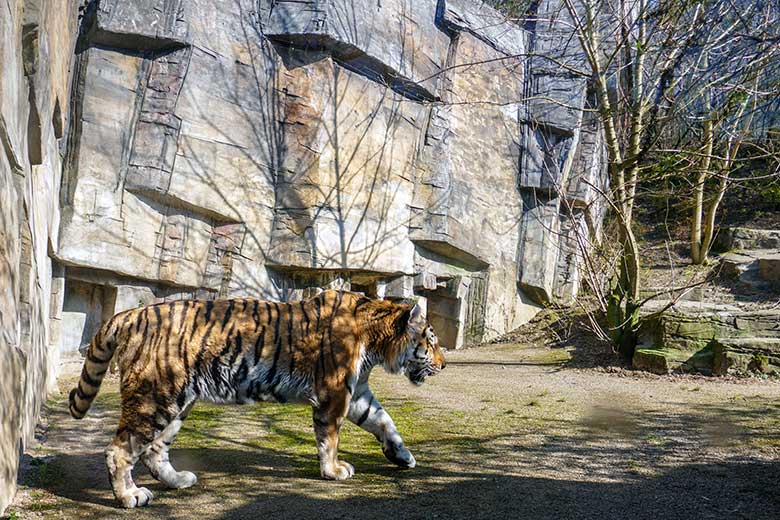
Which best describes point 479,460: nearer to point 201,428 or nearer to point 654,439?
point 654,439

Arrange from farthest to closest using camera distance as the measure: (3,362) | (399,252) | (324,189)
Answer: (399,252) → (324,189) → (3,362)

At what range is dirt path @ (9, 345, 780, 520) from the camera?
4379 mm

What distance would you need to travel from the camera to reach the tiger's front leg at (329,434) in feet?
16.2

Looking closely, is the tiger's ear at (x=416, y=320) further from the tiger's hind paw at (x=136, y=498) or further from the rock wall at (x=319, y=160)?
the rock wall at (x=319, y=160)

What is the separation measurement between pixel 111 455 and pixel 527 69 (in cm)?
1375

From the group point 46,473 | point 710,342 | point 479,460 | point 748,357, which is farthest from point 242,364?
point 710,342

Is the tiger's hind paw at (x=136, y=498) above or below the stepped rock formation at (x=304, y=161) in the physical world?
below

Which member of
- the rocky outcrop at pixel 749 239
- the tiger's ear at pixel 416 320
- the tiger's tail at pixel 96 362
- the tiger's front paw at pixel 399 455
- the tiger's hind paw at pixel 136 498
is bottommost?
the tiger's hind paw at pixel 136 498

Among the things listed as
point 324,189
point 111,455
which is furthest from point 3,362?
point 324,189

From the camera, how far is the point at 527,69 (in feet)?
53.6

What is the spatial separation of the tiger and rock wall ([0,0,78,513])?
0.51 metres

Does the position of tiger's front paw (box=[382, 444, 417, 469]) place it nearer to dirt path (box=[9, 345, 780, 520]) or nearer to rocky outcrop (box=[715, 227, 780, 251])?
dirt path (box=[9, 345, 780, 520])

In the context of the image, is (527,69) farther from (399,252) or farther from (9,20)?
(9,20)

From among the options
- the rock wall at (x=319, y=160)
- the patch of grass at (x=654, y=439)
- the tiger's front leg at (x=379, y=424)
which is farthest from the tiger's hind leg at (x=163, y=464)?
the rock wall at (x=319, y=160)
